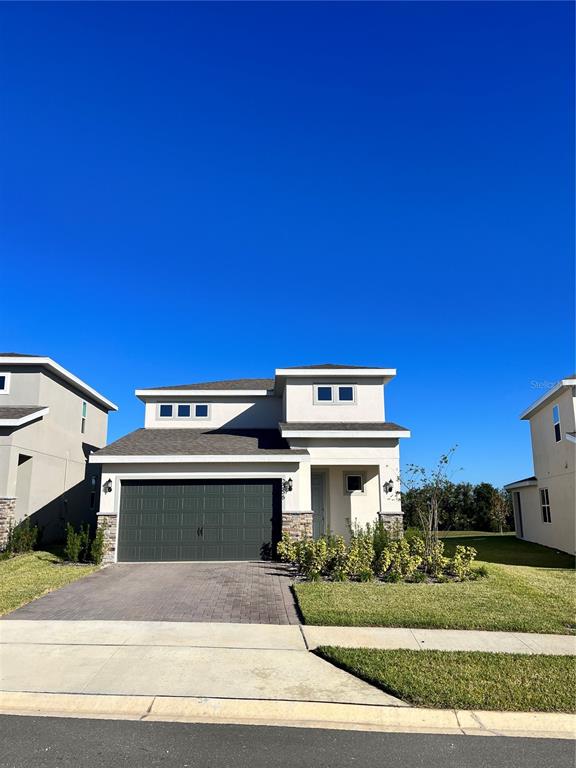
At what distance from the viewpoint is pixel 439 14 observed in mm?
10883

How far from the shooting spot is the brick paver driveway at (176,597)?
872 cm

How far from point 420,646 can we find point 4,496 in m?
15.2

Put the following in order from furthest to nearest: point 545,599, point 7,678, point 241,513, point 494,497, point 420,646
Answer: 1. point 494,497
2. point 241,513
3. point 545,599
4. point 420,646
5. point 7,678

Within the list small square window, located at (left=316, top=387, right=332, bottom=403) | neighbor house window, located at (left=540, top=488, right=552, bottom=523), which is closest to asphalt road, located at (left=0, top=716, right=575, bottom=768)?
small square window, located at (left=316, top=387, right=332, bottom=403)

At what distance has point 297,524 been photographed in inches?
607

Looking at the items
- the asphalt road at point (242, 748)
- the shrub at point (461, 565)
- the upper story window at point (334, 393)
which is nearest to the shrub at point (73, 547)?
the upper story window at point (334, 393)

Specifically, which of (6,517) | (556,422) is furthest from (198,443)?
(556,422)

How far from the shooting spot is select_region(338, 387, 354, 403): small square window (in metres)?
18.8

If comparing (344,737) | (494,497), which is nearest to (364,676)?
(344,737)

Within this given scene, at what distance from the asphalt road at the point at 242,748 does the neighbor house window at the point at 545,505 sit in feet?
61.5

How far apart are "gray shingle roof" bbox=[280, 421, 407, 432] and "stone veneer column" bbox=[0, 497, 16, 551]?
31.5ft

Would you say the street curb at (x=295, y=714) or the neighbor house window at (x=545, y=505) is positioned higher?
the neighbor house window at (x=545, y=505)

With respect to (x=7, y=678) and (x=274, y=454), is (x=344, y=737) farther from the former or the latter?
(x=274, y=454)

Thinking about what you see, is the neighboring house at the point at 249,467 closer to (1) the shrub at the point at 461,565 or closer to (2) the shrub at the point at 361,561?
(2) the shrub at the point at 361,561
